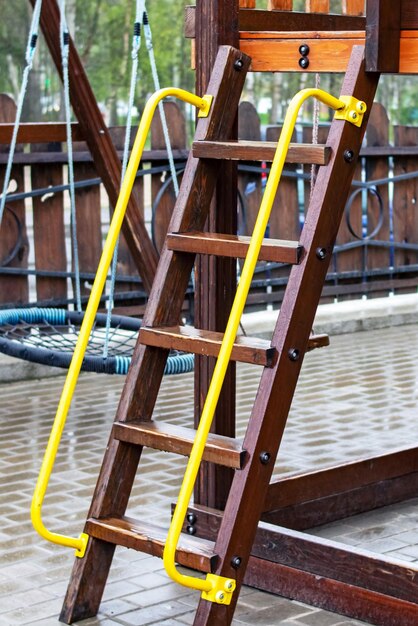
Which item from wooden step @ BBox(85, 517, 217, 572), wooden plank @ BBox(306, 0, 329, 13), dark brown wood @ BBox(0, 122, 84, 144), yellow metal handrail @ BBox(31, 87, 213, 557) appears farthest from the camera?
dark brown wood @ BBox(0, 122, 84, 144)

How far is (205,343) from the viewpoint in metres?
4.02

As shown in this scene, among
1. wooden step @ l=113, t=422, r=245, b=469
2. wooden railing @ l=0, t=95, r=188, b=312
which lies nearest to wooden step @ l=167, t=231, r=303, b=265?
wooden step @ l=113, t=422, r=245, b=469

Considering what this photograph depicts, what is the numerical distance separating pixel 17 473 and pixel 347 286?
5.40 metres

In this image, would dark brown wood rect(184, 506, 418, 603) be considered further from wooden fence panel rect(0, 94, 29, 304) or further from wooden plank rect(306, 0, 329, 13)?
wooden fence panel rect(0, 94, 29, 304)

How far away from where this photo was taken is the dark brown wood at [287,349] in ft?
12.5

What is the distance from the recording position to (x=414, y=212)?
11.4 m

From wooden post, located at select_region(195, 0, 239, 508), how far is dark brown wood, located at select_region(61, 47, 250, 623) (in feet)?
0.75

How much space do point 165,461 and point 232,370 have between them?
175 cm

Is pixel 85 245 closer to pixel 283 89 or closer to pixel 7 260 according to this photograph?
pixel 7 260

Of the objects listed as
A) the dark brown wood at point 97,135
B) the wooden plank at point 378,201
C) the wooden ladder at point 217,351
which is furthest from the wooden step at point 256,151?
the wooden plank at point 378,201

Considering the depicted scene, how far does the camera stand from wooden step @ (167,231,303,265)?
3.97 meters

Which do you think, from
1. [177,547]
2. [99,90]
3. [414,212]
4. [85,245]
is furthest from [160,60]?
[177,547]

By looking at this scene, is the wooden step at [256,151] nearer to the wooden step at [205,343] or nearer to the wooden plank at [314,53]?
the wooden plank at [314,53]

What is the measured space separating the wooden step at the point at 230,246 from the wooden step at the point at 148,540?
95 cm
